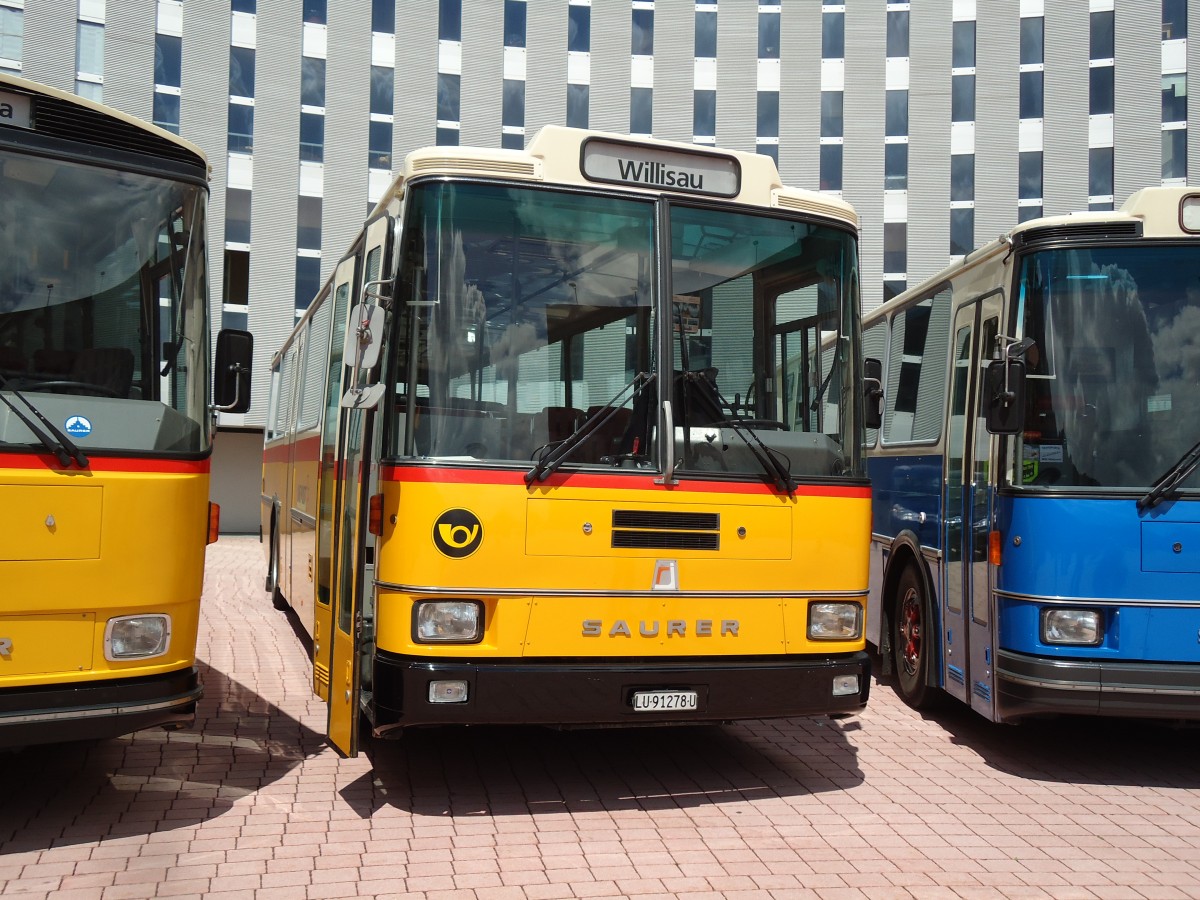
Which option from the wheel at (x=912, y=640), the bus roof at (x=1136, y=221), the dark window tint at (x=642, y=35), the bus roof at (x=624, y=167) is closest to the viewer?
the bus roof at (x=624, y=167)

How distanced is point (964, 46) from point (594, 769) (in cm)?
3945

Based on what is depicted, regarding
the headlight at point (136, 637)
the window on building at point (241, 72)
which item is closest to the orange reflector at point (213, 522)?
the headlight at point (136, 637)

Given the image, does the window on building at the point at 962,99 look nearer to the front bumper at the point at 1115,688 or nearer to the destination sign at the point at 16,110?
the front bumper at the point at 1115,688

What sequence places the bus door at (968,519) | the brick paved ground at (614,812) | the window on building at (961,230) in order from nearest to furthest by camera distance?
1. the brick paved ground at (614,812)
2. the bus door at (968,519)
3. the window on building at (961,230)

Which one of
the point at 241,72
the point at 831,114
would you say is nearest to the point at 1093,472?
the point at 241,72

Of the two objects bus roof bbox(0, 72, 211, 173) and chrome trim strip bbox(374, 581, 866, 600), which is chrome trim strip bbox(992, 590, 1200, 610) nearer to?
chrome trim strip bbox(374, 581, 866, 600)

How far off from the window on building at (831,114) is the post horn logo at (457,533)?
38029 millimetres

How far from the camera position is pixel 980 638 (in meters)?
7.32

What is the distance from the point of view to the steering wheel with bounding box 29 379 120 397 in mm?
5328

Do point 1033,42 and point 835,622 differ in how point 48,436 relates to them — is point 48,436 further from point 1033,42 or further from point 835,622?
point 1033,42

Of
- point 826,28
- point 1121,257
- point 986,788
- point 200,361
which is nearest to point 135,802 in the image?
point 200,361

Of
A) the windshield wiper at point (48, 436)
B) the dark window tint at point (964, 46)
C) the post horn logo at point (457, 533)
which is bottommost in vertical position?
the post horn logo at point (457, 533)

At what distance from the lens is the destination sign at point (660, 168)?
244 inches

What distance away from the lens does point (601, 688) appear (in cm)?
582
